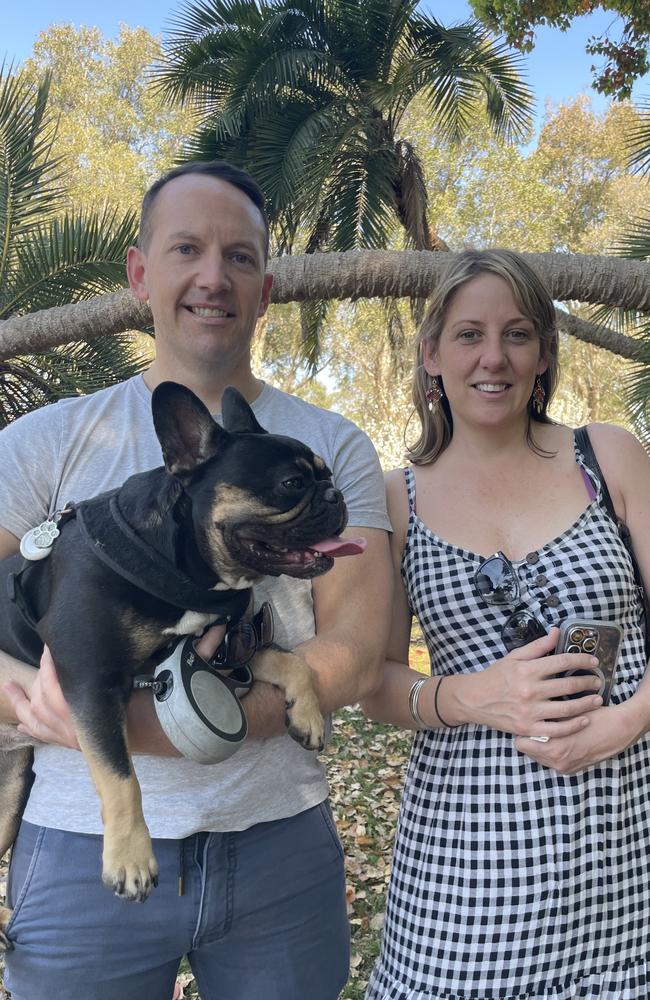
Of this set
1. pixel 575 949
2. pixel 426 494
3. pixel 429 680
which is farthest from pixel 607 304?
pixel 575 949

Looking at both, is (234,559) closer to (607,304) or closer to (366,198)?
(607,304)

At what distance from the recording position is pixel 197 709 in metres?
1.69

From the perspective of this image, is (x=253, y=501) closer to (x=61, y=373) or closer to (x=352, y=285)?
(x=352, y=285)

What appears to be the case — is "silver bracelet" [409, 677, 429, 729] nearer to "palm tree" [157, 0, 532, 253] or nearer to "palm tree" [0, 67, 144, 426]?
"palm tree" [0, 67, 144, 426]

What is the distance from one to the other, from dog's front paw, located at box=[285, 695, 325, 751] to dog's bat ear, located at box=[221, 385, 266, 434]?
683mm

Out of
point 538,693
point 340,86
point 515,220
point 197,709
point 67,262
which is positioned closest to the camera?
point 197,709

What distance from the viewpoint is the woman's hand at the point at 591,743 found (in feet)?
6.37

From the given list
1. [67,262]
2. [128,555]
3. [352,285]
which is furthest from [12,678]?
[67,262]

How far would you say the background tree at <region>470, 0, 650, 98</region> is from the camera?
21.5ft

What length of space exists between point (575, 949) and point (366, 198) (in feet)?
33.7

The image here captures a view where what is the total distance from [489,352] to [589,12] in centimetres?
625

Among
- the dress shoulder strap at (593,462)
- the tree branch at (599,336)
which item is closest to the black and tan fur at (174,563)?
the dress shoulder strap at (593,462)

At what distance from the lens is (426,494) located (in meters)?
2.46

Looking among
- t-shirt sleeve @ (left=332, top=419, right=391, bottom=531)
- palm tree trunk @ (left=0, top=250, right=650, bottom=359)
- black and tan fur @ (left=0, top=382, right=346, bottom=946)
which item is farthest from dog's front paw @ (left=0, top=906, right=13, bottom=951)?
palm tree trunk @ (left=0, top=250, right=650, bottom=359)
